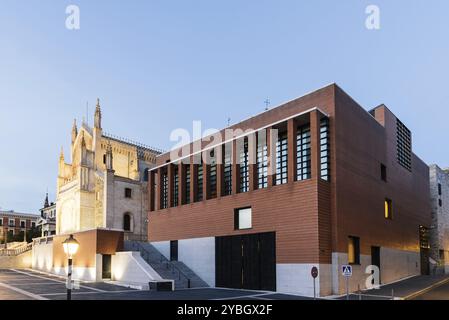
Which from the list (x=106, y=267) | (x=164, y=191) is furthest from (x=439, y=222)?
(x=106, y=267)

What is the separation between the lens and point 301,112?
1190 inches

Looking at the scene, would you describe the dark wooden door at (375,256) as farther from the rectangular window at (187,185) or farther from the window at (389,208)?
the rectangular window at (187,185)

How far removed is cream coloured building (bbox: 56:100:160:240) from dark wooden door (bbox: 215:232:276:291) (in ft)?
91.0

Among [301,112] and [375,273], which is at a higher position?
[301,112]

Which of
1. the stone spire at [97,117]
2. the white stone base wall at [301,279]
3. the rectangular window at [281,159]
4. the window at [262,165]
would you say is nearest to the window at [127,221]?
the stone spire at [97,117]

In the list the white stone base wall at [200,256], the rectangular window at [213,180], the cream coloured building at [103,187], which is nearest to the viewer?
the white stone base wall at [200,256]

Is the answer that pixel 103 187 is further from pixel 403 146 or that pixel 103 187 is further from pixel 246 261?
pixel 403 146

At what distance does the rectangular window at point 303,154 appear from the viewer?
29688 mm

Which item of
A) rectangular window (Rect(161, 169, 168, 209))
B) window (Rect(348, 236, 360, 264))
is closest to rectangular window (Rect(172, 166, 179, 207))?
rectangular window (Rect(161, 169, 168, 209))

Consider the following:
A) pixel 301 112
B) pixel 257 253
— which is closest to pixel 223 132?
pixel 301 112

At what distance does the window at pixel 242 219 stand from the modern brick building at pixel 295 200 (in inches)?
3.0

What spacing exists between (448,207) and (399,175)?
2460cm

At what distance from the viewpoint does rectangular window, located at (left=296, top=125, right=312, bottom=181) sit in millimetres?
29688

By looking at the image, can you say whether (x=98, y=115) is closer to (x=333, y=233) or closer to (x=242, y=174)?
(x=242, y=174)
